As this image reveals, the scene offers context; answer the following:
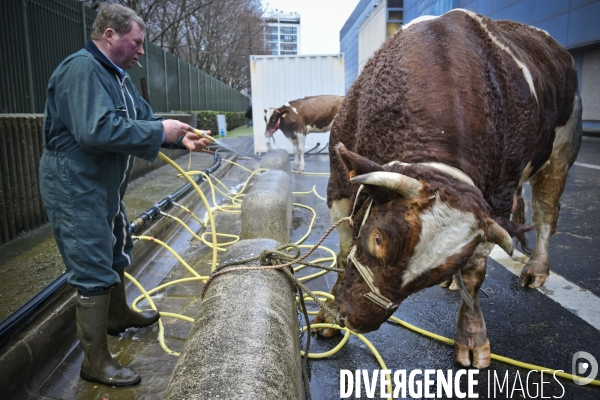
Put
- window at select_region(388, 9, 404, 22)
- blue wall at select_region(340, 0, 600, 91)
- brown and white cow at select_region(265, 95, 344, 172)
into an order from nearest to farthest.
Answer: brown and white cow at select_region(265, 95, 344, 172), blue wall at select_region(340, 0, 600, 91), window at select_region(388, 9, 404, 22)

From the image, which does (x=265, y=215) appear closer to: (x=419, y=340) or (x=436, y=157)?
(x=419, y=340)

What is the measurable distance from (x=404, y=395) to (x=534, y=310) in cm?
168

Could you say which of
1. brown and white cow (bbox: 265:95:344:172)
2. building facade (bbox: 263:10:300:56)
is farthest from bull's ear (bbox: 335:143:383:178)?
building facade (bbox: 263:10:300:56)

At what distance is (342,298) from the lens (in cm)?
234

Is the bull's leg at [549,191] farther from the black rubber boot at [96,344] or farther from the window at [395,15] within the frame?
the window at [395,15]

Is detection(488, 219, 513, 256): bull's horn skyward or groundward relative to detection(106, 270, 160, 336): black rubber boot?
skyward

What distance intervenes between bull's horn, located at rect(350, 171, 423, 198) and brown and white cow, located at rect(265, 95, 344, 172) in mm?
10422

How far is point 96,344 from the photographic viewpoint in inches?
103

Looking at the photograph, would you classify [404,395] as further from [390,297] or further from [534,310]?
[534,310]

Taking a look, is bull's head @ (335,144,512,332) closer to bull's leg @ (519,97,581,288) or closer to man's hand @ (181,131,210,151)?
man's hand @ (181,131,210,151)

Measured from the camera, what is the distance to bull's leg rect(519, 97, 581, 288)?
4.13 meters

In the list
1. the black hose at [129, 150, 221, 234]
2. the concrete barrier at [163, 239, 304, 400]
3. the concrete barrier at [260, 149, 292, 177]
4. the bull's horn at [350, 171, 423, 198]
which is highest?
the bull's horn at [350, 171, 423, 198]

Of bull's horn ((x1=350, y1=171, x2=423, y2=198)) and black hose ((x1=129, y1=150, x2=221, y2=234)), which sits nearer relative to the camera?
bull's horn ((x1=350, y1=171, x2=423, y2=198))

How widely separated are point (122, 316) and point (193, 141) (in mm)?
1358
